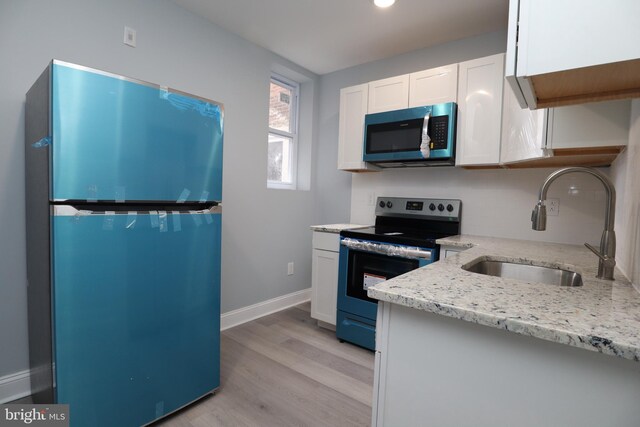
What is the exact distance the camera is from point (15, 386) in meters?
1.75

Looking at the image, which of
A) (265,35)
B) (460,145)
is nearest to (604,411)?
(460,145)

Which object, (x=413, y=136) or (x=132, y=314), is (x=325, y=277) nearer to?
(x=413, y=136)

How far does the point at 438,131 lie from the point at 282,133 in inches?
66.9

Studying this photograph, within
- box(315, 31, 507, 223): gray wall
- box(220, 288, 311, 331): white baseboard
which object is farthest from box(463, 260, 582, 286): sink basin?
box(220, 288, 311, 331): white baseboard

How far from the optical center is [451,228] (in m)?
2.62

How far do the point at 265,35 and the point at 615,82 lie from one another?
2565 millimetres

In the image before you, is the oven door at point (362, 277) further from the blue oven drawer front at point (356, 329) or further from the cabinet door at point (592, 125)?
the cabinet door at point (592, 125)

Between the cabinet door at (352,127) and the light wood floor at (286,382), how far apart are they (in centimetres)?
152

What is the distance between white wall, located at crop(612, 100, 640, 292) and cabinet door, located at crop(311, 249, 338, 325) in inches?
71.7

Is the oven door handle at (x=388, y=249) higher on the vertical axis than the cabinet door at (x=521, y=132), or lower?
lower

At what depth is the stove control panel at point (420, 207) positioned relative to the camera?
2.63 metres

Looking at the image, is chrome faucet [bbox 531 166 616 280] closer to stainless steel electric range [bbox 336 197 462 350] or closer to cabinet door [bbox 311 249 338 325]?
stainless steel electric range [bbox 336 197 462 350]

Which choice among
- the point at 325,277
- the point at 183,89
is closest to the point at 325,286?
the point at 325,277

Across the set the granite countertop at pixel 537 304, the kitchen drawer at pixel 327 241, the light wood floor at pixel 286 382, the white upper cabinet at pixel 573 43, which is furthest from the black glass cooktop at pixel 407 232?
the white upper cabinet at pixel 573 43
